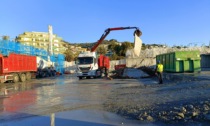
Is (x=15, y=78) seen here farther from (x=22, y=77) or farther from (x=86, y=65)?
(x=86, y=65)

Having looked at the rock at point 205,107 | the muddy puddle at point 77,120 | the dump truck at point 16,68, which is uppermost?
the dump truck at point 16,68

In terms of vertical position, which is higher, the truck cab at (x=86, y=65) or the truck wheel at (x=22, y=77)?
the truck cab at (x=86, y=65)

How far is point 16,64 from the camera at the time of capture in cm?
3697

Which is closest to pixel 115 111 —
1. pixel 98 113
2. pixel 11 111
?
pixel 98 113

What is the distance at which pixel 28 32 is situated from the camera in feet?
516

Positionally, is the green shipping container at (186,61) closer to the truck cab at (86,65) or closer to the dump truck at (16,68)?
the truck cab at (86,65)

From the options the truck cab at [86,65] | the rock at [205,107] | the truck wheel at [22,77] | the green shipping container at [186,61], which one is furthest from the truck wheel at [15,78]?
the rock at [205,107]

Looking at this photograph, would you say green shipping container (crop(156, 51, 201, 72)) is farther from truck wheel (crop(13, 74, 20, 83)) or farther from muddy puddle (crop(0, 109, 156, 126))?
muddy puddle (crop(0, 109, 156, 126))

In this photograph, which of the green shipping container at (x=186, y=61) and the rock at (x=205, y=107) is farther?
the green shipping container at (x=186, y=61)

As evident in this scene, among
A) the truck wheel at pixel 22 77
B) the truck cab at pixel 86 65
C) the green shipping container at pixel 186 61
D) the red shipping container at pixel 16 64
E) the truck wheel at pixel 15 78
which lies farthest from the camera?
the truck wheel at pixel 22 77

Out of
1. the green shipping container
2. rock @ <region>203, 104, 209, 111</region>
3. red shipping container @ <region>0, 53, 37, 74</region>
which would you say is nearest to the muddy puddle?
rock @ <region>203, 104, 209, 111</region>

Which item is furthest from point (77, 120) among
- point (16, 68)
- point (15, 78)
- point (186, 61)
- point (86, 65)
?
point (16, 68)

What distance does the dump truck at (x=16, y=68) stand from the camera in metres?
33.2

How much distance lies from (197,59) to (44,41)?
401 feet
